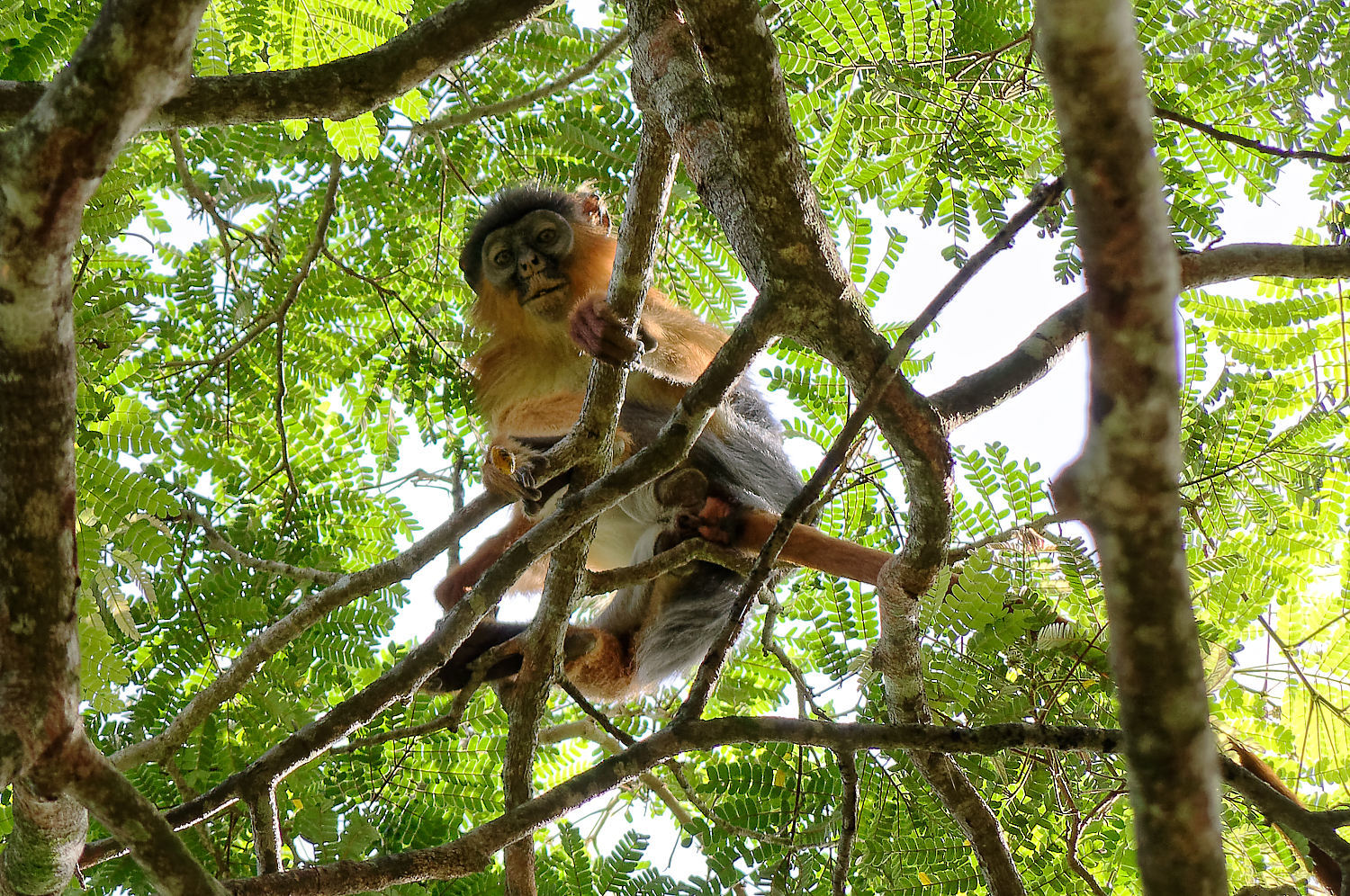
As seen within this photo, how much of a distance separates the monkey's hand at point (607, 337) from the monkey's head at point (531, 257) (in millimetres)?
2400

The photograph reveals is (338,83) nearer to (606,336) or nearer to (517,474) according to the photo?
(606,336)

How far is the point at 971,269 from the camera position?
2.45 metres

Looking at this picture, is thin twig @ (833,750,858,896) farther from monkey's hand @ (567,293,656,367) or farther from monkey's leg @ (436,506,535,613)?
monkey's leg @ (436,506,535,613)

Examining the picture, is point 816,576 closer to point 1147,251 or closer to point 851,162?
point 851,162

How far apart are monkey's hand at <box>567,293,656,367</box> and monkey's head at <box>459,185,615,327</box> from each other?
7.87ft

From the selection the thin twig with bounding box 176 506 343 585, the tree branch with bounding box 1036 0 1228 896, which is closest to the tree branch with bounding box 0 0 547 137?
the tree branch with bounding box 1036 0 1228 896

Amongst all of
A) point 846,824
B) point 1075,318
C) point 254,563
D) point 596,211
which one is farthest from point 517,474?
point 596,211

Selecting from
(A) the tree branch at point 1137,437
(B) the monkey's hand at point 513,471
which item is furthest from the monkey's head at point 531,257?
(A) the tree branch at point 1137,437

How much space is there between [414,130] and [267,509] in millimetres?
2326

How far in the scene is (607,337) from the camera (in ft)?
10.9

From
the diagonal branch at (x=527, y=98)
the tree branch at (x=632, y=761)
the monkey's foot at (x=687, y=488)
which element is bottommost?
the tree branch at (x=632, y=761)

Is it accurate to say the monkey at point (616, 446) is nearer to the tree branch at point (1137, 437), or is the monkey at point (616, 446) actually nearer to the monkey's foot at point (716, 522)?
the monkey's foot at point (716, 522)

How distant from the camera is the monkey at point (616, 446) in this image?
14.4ft

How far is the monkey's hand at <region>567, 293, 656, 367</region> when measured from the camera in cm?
330
